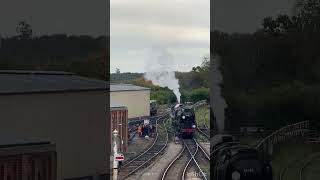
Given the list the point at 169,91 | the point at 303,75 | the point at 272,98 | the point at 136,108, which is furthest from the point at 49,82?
the point at 303,75

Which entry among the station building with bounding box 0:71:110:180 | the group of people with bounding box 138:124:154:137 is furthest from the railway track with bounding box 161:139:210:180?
the station building with bounding box 0:71:110:180

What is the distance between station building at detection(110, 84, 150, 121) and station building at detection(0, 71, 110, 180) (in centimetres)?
65

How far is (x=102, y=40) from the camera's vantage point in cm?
923

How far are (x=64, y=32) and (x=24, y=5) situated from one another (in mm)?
879

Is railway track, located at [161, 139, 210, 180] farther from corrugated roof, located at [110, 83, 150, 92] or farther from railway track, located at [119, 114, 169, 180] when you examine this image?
corrugated roof, located at [110, 83, 150, 92]

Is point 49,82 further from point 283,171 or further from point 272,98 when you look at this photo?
point 283,171

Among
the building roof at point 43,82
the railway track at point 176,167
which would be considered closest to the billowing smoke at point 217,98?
the railway track at point 176,167

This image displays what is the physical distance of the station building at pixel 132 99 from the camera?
9977 mm

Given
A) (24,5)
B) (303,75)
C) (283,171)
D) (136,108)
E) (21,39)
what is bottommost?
(283,171)

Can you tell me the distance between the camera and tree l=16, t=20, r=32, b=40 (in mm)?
9008

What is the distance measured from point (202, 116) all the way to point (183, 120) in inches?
17.5

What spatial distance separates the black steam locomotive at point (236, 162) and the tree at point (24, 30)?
160 inches

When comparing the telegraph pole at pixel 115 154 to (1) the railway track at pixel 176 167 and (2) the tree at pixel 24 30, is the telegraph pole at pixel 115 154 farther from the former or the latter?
(2) the tree at pixel 24 30

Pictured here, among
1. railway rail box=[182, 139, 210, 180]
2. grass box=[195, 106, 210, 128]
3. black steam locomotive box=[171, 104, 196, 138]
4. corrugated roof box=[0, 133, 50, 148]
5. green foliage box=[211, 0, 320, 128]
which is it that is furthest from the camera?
black steam locomotive box=[171, 104, 196, 138]
